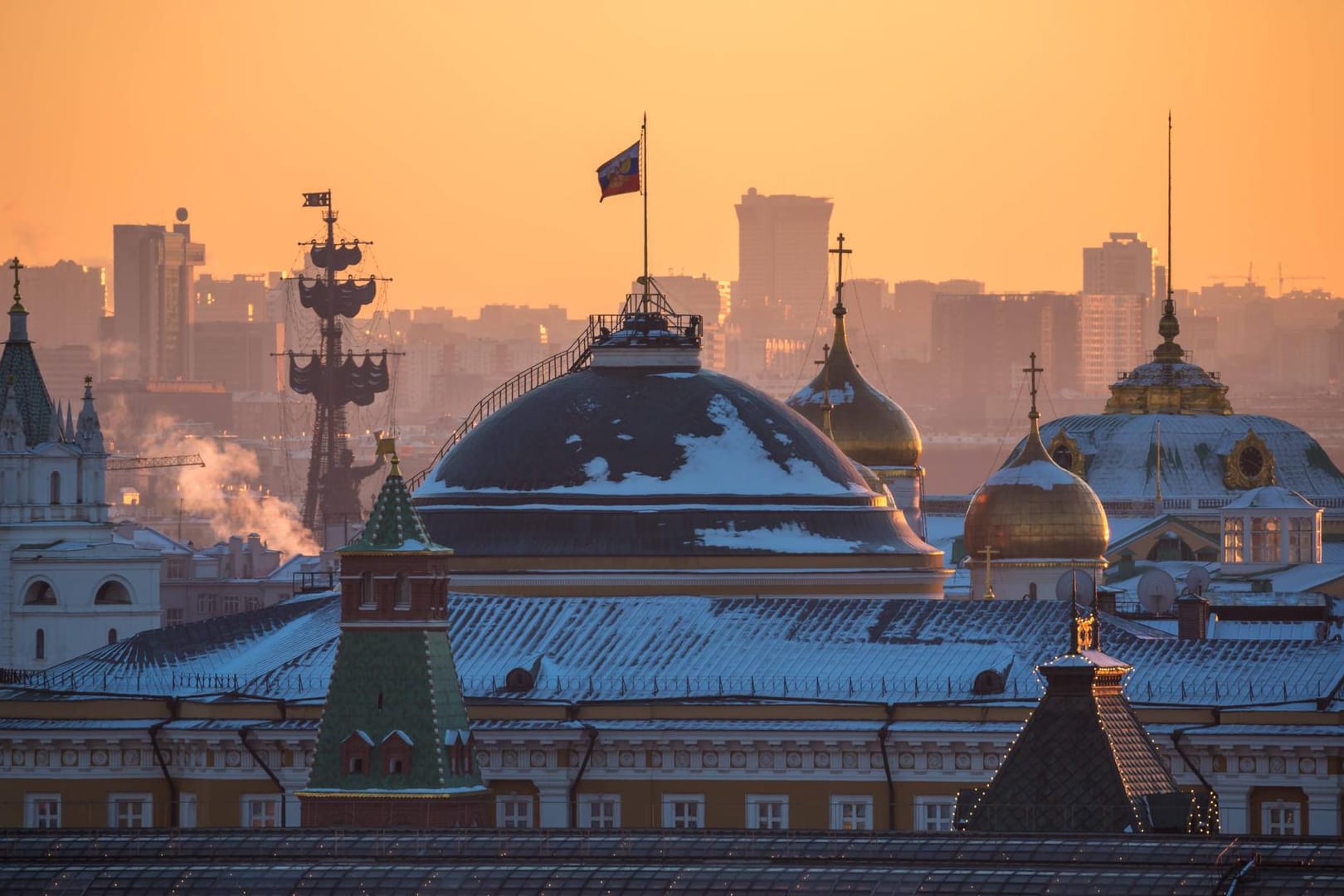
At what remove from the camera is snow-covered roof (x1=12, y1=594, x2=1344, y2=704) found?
101688 mm

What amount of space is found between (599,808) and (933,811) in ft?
17.7

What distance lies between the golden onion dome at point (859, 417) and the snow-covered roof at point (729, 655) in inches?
1590

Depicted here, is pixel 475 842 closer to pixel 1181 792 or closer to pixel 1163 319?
pixel 1181 792

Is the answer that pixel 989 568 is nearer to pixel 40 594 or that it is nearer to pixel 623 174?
pixel 623 174

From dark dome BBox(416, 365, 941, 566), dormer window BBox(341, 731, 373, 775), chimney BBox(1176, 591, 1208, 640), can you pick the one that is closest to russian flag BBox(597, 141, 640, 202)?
dark dome BBox(416, 365, 941, 566)

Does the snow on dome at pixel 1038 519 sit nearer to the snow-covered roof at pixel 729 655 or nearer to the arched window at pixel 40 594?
A: the arched window at pixel 40 594

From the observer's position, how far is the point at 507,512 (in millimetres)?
111438

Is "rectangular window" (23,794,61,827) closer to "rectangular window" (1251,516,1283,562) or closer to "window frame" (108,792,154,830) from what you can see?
"window frame" (108,792,154,830)

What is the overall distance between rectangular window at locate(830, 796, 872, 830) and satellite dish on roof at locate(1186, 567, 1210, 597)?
21193mm

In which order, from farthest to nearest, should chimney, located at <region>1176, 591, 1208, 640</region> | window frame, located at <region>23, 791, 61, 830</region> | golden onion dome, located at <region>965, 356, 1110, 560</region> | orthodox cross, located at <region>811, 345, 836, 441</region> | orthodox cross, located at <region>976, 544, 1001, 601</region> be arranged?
orthodox cross, located at <region>811, 345, 836, 441</region>
golden onion dome, located at <region>965, 356, 1110, 560</region>
orthodox cross, located at <region>976, 544, 1001, 601</region>
chimney, located at <region>1176, 591, 1208, 640</region>
window frame, located at <region>23, 791, 61, 830</region>

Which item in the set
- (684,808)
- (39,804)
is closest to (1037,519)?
(684,808)

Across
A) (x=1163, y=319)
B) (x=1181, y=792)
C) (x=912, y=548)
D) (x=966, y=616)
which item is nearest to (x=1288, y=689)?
(x=966, y=616)

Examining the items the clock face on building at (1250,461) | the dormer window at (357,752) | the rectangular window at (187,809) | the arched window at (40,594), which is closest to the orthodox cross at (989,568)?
the arched window at (40,594)

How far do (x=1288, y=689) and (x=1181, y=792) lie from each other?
23.6 metres
